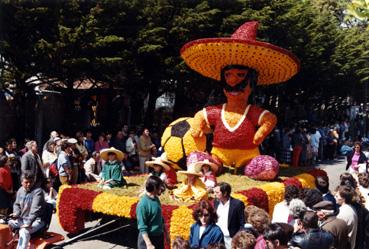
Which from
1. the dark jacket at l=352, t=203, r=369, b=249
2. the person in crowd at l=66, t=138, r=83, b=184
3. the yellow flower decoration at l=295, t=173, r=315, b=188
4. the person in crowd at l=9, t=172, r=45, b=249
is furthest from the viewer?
the person in crowd at l=66, t=138, r=83, b=184

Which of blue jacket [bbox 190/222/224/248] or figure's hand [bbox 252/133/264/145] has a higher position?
figure's hand [bbox 252/133/264/145]

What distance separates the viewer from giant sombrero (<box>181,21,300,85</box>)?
1050 centimetres

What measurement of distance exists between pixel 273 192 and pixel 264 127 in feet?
5.90

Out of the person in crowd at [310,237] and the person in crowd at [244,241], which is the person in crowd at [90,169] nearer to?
the person in crowd at [310,237]

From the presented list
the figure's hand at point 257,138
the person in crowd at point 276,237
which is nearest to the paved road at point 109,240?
the figure's hand at point 257,138

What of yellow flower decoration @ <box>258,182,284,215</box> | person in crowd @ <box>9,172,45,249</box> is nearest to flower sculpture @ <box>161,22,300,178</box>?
yellow flower decoration @ <box>258,182,284,215</box>

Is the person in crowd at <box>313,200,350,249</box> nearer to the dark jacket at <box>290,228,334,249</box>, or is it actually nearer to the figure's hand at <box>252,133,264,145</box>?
the dark jacket at <box>290,228,334,249</box>

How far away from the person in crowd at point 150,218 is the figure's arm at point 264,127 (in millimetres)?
5185

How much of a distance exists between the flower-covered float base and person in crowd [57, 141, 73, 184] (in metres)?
1.49

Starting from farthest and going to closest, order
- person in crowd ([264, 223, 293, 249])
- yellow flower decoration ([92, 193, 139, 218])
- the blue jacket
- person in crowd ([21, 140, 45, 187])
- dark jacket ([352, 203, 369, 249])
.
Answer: person in crowd ([21, 140, 45, 187])
yellow flower decoration ([92, 193, 139, 218])
dark jacket ([352, 203, 369, 249])
the blue jacket
person in crowd ([264, 223, 293, 249])

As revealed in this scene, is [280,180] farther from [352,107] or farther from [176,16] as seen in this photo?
[352,107]

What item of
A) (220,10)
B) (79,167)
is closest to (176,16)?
(220,10)

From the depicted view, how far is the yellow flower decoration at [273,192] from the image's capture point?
9406mm

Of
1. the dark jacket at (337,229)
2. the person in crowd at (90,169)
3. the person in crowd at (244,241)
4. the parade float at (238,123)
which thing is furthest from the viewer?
the person in crowd at (90,169)
